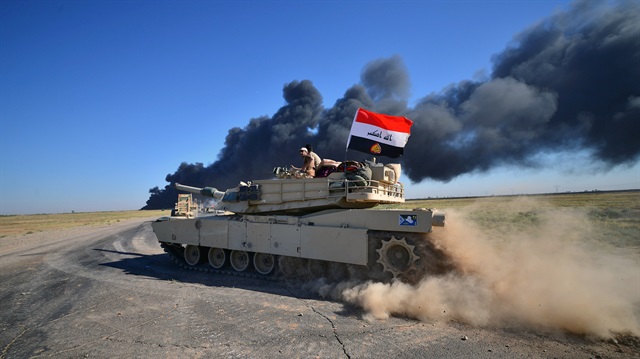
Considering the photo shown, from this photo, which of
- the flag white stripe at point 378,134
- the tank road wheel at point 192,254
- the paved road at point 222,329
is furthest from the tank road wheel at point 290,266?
the flag white stripe at point 378,134

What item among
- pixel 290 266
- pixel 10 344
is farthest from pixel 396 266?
pixel 10 344

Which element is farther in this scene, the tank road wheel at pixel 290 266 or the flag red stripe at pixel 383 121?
the flag red stripe at pixel 383 121

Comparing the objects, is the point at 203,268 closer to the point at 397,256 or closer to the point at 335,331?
the point at 397,256

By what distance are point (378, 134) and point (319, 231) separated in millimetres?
3432

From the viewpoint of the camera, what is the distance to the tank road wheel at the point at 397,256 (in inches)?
312

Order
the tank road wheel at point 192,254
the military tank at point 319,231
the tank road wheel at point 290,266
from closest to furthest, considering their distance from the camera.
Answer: the military tank at point 319,231 < the tank road wheel at point 290,266 < the tank road wheel at point 192,254

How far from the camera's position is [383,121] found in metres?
10.3

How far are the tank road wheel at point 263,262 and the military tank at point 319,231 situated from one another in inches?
1.2

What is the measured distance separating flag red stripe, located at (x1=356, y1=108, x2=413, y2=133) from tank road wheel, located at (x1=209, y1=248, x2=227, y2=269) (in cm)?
635

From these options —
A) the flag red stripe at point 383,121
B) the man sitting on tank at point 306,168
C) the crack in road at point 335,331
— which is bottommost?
the crack in road at point 335,331

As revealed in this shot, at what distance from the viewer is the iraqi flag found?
1028cm

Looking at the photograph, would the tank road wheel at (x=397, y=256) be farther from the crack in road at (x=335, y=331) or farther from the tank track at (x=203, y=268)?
the tank track at (x=203, y=268)

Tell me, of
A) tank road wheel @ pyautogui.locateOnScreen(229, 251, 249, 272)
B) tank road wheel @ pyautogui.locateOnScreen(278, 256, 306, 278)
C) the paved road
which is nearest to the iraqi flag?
tank road wheel @ pyautogui.locateOnScreen(278, 256, 306, 278)

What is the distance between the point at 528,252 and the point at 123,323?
8.91 metres
